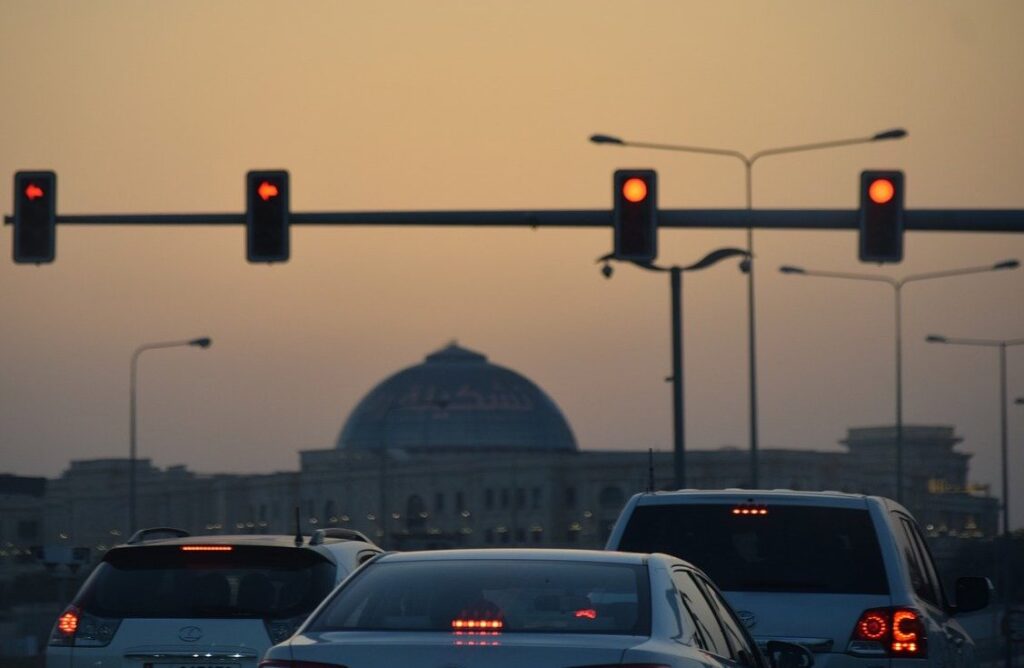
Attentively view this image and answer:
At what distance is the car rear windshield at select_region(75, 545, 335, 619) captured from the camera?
11.9 metres

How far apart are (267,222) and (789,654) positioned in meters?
14.4

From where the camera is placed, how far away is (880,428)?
375 ft

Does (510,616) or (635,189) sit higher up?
(635,189)

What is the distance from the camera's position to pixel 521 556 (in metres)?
8.62

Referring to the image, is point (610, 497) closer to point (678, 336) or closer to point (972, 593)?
point (678, 336)

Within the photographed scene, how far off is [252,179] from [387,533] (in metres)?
75.7

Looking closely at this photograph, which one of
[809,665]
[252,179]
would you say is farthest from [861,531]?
[252,179]

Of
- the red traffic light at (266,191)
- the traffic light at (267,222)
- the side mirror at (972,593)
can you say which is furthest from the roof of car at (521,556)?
the red traffic light at (266,191)

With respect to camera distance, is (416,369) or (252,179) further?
(416,369)

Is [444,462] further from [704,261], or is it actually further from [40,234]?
[40,234]

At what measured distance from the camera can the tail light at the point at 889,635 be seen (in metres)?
11.3

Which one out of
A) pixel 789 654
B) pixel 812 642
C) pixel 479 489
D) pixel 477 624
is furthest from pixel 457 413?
pixel 477 624

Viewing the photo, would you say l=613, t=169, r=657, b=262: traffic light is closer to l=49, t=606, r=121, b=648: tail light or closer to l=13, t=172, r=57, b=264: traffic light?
l=13, t=172, r=57, b=264: traffic light

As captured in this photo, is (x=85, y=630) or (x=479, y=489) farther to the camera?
(x=479, y=489)
